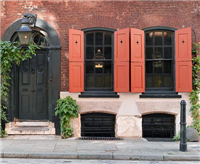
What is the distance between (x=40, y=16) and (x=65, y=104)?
10.2 feet

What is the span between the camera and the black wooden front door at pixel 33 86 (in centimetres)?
842

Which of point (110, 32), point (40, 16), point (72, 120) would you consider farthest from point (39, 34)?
point (72, 120)

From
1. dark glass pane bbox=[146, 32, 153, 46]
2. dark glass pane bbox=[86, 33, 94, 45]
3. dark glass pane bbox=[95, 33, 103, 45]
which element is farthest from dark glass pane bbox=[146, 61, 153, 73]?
dark glass pane bbox=[86, 33, 94, 45]

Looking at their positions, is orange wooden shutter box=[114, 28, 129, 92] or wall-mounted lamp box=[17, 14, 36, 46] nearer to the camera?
wall-mounted lamp box=[17, 14, 36, 46]

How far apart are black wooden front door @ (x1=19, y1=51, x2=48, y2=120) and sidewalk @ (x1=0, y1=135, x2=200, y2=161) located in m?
1.11

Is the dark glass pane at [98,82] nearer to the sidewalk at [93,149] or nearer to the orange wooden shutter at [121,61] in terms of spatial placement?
the orange wooden shutter at [121,61]

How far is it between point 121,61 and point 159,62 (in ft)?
4.62

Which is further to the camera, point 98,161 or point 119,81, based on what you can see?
point 119,81

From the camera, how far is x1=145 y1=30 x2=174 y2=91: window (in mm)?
8320

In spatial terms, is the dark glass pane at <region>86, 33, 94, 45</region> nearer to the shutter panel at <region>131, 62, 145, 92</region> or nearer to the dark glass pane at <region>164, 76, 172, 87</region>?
the shutter panel at <region>131, 62, 145, 92</region>

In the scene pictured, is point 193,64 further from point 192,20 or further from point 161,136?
point 161,136

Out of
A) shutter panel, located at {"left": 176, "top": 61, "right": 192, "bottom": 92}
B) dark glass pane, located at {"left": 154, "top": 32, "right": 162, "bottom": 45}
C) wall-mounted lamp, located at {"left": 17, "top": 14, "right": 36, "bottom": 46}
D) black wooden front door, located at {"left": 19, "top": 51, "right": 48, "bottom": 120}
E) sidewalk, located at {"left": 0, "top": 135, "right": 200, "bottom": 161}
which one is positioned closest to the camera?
sidewalk, located at {"left": 0, "top": 135, "right": 200, "bottom": 161}

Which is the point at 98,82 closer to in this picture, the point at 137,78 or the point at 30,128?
the point at 137,78

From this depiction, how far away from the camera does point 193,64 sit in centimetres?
811
